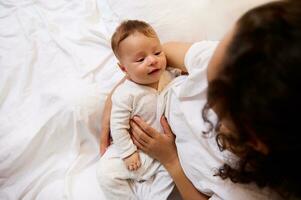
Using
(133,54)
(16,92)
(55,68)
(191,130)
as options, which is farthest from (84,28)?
(191,130)

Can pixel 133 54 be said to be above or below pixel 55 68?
above

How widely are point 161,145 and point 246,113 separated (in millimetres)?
391

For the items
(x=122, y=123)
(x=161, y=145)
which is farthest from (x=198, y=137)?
(x=122, y=123)

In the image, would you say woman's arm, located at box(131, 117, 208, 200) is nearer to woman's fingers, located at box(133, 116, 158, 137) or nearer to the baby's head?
woman's fingers, located at box(133, 116, 158, 137)

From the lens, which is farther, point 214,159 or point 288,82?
point 214,159

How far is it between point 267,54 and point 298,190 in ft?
0.97

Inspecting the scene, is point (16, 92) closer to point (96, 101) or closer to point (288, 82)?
point (96, 101)

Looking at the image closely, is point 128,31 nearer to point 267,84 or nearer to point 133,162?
point 133,162

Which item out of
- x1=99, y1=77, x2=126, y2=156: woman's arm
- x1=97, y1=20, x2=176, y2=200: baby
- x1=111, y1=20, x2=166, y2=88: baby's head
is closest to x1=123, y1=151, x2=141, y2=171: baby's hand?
x1=97, y1=20, x2=176, y2=200: baby

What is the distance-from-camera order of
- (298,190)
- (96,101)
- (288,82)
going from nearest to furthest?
(288,82), (298,190), (96,101)

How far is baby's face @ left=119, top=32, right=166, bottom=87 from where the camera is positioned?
36.0 inches

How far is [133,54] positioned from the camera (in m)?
0.92

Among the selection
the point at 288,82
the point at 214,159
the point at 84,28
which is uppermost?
the point at 288,82

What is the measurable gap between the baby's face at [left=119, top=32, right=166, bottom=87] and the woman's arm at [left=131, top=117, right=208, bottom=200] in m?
0.12
